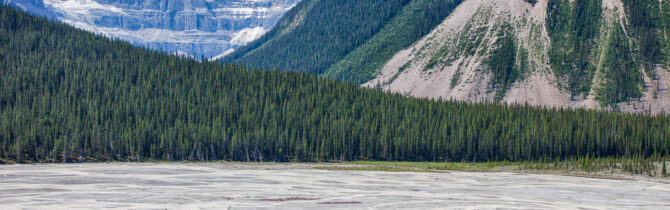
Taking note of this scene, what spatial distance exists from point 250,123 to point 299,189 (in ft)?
211

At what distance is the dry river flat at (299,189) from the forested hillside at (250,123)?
2090cm

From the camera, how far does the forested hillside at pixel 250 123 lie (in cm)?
13488

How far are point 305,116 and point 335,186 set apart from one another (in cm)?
6820

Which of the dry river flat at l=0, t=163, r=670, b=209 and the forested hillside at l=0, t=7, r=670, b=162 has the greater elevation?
the forested hillside at l=0, t=7, r=670, b=162

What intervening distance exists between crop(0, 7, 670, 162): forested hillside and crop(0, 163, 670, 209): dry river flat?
823 inches

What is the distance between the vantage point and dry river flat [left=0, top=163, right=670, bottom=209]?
247ft

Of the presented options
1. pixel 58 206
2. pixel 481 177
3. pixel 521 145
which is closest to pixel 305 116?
pixel 521 145

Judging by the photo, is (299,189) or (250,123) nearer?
(299,189)

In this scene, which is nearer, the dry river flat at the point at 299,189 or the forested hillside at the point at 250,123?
the dry river flat at the point at 299,189

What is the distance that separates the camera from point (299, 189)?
86562mm

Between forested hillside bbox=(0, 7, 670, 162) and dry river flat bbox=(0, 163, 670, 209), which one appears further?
forested hillside bbox=(0, 7, 670, 162)

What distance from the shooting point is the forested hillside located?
443 ft

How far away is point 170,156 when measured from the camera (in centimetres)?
13338

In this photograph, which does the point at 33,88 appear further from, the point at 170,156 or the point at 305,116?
the point at 305,116
